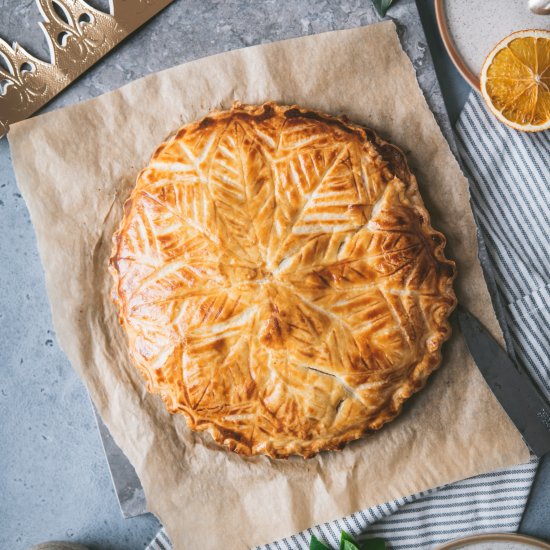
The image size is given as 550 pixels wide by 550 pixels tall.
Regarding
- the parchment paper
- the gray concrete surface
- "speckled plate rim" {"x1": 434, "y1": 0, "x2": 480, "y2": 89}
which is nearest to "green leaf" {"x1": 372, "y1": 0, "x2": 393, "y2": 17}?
the parchment paper

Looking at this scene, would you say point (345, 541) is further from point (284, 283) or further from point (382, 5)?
point (382, 5)

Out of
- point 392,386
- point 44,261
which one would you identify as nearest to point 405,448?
point 392,386

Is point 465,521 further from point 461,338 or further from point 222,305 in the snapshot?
point 222,305

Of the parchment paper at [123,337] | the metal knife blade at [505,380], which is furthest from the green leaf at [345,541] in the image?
the metal knife blade at [505,380]

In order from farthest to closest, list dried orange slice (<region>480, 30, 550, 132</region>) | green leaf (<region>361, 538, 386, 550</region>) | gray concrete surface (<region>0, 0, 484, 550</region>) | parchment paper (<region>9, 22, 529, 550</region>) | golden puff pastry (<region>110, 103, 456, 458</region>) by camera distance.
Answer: gray concrete surface (<region>0, 0, 484, 550</region>)
green leaf (<region>361, 538, 386, 550</region>)
parchment paper (<region>9, 22, 529, 550</region>)
dried orange slice (<region>480, 30, 550, 132</region>)
golden puff pastry (<region>110, 103, 456, 458</region>)

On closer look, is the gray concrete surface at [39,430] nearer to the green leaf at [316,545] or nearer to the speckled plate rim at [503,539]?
the green leaf at [316,545]

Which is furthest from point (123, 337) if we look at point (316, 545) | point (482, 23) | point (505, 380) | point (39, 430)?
point (482, 23)

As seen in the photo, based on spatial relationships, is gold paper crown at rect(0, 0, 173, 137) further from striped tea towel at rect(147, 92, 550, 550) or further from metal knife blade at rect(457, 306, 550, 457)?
metal knife blade at rect(457, 306, 550, 457)
